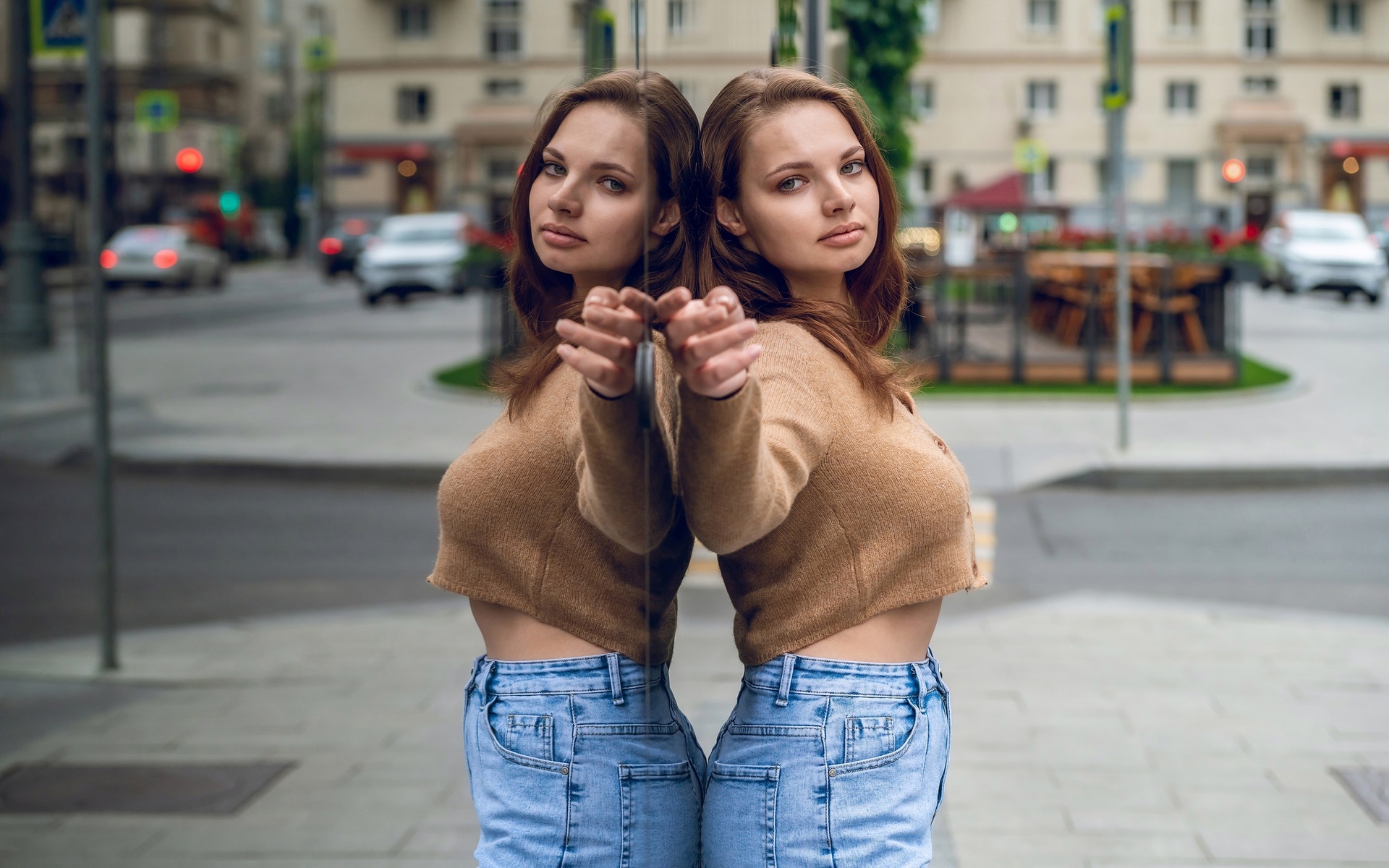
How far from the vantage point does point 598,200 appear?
1.66 metres

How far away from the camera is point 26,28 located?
17.9 m

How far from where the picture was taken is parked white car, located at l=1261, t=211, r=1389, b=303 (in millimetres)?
27469

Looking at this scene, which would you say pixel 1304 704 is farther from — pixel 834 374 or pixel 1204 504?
pixel 1204 504

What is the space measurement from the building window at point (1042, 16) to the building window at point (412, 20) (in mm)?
17807

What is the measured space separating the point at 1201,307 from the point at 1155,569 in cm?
870

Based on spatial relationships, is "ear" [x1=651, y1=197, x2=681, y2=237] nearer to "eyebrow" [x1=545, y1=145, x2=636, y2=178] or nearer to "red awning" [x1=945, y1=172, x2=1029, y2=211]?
"eyebrow" [x1=545, y1=145, x2=636, y2=178]

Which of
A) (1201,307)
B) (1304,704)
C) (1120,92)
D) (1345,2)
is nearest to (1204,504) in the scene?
(1120,92)

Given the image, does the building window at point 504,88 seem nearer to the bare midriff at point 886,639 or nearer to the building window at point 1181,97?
the bare midriff at point 886,639

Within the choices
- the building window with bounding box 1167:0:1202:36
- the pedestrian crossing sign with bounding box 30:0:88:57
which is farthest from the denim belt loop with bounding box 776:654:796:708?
the building window with bounding box 1167:0:1202:36

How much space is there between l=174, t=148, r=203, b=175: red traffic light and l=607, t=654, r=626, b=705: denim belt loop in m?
23.5

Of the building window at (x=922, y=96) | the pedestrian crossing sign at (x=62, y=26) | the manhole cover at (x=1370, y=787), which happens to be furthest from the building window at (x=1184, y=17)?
the manhole cover at (x=1370, y=787)

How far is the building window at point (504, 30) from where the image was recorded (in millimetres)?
2004

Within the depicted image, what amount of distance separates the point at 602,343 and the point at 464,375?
14457 millimetres

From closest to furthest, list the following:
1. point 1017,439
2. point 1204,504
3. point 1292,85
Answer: point 1204,504
point 1017,439
point 1292,85
